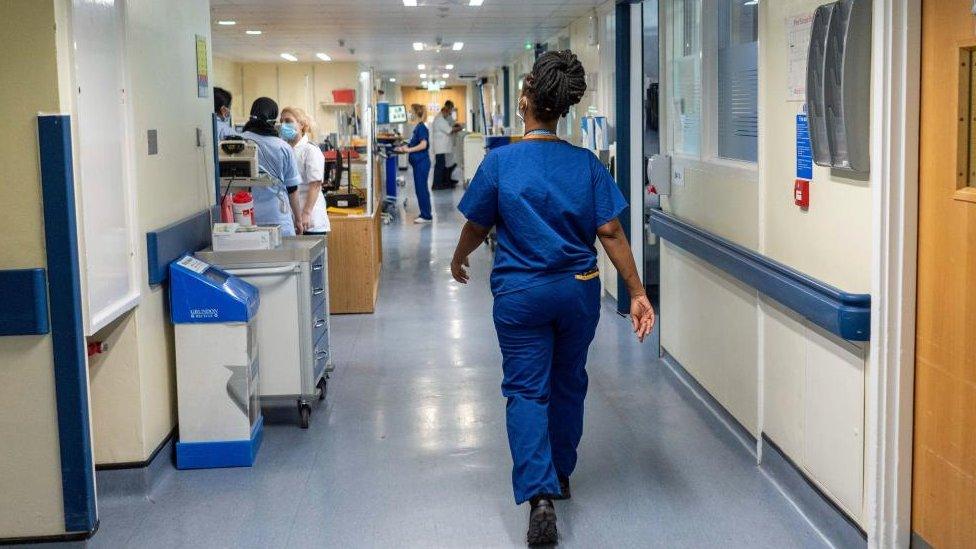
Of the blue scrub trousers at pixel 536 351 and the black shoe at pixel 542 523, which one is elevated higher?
the blue scrub trousers at pixel 536 351

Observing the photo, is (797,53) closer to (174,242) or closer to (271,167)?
(174,242)

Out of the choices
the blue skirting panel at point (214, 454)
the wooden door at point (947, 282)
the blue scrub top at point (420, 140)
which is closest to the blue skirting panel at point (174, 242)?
the blue skirting panel at point (214, 454)

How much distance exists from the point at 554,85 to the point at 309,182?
3.95 meters

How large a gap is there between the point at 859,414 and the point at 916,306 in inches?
15.5

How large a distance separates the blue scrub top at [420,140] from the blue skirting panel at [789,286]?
9.57m

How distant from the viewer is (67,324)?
3.20 m

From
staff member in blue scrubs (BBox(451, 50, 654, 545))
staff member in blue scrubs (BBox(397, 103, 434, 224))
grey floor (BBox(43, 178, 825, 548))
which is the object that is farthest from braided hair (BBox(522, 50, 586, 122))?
staff member in blue scrubs (BBox(397, 103, 434, 224))

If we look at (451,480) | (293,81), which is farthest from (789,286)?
(293,81)

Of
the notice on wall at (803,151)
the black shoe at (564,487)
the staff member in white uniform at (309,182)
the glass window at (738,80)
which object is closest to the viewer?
the notice on wall at (803,151)

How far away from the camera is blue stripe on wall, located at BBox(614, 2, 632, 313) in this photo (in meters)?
7.52

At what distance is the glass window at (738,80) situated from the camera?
4.31 metres

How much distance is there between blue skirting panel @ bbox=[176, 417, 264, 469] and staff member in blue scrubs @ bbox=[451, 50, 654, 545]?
1.34 m

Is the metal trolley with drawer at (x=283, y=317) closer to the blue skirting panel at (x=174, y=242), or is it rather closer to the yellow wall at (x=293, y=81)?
the blue skirting panel at (x=174, y=242)

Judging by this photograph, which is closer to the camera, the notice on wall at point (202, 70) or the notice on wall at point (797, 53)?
the notice on wall at point (797, 53)
